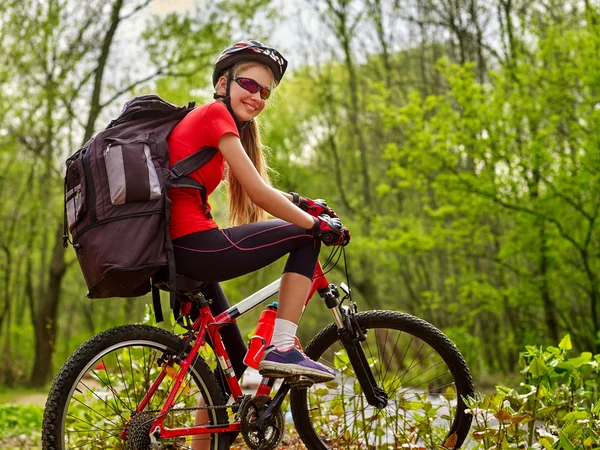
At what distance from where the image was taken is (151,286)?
270 cm

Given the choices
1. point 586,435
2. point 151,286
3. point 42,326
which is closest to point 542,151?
point 586,435

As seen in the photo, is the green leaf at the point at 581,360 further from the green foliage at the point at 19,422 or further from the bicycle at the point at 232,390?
the green foliage at the point at 19,422

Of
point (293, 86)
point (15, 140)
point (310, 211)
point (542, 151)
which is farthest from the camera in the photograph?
point (293, 86)

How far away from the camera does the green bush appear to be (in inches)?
103

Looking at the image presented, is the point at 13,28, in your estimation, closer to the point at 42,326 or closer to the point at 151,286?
the point at 42,326

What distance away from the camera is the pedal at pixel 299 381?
2.83m

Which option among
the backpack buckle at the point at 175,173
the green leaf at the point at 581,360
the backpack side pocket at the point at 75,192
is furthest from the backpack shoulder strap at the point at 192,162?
the green leaf at the point at 581,360

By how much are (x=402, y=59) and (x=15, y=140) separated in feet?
32.1

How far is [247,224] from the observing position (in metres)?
2.80

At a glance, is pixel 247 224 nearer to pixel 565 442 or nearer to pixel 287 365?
pixel 287 365

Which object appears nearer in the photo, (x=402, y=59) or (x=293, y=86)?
(x=402, y=59)

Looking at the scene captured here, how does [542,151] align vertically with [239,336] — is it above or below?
above

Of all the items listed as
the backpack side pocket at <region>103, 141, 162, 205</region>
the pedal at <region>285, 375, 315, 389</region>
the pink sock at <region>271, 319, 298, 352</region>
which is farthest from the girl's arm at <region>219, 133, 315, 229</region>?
the pedal at <region>285, 375, 315, 389</region>

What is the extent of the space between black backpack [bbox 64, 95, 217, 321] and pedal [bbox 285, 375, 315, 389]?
0.65 m
